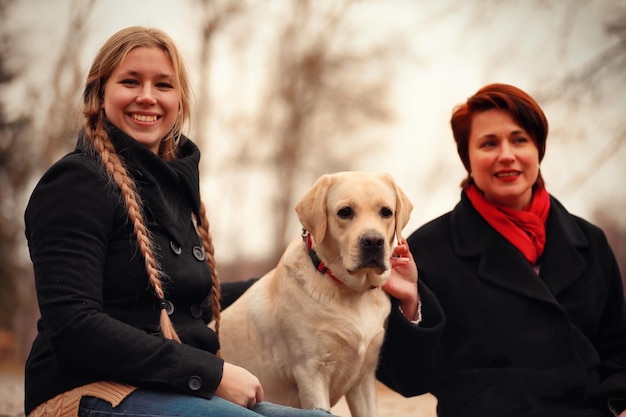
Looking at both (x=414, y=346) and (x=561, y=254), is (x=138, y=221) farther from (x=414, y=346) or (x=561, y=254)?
(x=561, y=254)

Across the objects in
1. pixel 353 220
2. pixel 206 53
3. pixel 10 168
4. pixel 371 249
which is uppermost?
pixel 206 53

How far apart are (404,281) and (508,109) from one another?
0.82 metres

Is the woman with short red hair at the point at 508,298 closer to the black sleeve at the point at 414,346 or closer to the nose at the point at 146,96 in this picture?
the black sleeve at the point at 414,346

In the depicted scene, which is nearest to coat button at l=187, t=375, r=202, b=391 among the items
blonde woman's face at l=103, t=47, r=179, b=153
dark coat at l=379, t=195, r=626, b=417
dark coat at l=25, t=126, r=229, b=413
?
dark coat at l=25, t=126, r=229, b=413

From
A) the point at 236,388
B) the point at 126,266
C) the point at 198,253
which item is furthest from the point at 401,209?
the point at 126,266

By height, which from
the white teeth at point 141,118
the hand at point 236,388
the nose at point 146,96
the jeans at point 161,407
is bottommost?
the jeans at point 161,407

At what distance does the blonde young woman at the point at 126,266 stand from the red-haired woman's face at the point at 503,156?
123cm

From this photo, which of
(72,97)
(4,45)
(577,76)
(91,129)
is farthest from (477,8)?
(91,129)

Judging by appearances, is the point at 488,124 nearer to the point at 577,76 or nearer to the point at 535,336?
the point at 535,336

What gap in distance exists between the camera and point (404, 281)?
9.50 feet

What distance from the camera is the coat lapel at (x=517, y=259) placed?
2.87m

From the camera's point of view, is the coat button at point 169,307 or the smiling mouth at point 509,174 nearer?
the coat button at point 169,307

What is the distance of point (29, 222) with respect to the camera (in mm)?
2020

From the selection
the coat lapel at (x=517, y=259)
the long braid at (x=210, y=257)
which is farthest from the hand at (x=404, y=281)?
the long braid at (x=210, y=257)
